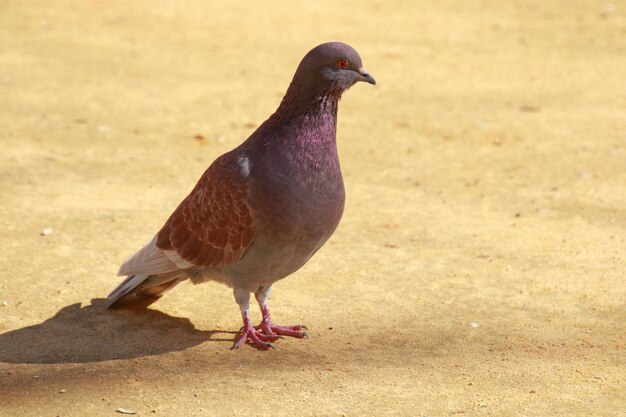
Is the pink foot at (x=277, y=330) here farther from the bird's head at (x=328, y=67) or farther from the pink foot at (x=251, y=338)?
the bird's head at (x=328, y=67)

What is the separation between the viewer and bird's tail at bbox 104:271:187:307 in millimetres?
5164

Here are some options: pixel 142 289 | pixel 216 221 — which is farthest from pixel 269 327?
pixel 142 289

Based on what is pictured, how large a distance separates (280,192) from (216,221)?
1.53ft

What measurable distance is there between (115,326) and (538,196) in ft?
12.0

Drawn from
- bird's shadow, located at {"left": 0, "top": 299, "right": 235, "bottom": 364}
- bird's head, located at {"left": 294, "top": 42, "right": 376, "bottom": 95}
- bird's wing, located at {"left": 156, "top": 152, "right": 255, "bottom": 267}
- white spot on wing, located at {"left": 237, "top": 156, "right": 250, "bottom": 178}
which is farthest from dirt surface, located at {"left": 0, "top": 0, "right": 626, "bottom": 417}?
bird's head, located at {"left": 294, "top": 42, "right": 376, "bottom": 95}

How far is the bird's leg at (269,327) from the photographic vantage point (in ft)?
16.6

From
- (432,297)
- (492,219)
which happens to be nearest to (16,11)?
(492,219)

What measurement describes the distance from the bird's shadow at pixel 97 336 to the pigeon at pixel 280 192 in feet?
1.24

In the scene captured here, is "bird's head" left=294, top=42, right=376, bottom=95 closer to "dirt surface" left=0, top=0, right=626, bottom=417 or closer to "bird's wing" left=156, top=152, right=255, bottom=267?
"bird's wing" left=156, top=152, right=255, bottom=267

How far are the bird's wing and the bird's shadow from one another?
0.42 meters

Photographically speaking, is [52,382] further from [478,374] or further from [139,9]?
[139,9]

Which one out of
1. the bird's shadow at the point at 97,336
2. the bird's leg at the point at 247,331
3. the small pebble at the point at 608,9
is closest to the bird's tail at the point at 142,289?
the bird's shadow at the point at 97,336

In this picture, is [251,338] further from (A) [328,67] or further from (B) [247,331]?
(A) [328,67]

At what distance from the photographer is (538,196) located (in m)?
7.41
